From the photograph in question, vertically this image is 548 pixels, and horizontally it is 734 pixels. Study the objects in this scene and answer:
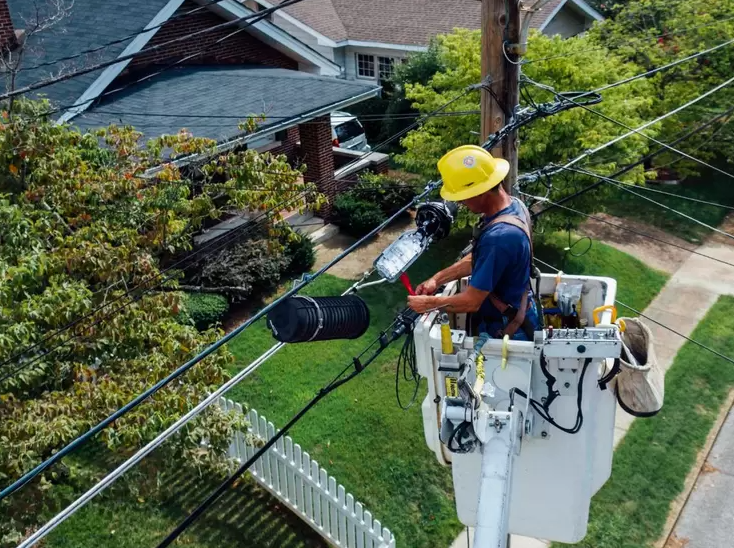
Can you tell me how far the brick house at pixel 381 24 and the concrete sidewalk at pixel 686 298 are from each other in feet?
30.3

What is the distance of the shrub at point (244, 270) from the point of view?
12719mm

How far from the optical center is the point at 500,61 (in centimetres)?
627

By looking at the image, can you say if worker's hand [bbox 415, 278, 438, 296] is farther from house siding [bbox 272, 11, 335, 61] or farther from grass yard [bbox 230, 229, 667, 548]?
house siding [bbox 272, 11, 335, 61]

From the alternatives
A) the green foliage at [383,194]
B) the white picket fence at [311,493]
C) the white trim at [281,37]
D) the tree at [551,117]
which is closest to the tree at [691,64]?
the tree at [551,117]

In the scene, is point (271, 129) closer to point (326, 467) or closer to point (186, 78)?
point (186, 78)

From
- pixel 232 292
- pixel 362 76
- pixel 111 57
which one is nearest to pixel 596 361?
pixel 232 292

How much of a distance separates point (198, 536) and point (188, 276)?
16.0 feet

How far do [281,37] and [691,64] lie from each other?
31.1 feet

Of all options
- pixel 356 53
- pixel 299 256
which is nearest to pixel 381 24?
pixel 356 53

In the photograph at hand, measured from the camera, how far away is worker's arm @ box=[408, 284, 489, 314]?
4.48 m

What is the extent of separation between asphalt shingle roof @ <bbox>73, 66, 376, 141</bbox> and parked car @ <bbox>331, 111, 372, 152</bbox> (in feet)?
11.2

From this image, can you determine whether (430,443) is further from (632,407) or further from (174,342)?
(174,342)

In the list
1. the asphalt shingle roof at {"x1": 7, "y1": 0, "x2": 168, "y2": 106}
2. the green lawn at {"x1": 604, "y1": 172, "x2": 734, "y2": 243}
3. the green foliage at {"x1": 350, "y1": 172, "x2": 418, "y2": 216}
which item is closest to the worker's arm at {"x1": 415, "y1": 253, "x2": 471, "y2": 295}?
the asphalt shingle roof at {"x1": 7, "y1": 0, "x2": 168, "y2": 106}

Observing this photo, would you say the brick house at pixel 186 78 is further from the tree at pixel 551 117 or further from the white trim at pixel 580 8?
the white trim at pixel 580 8
